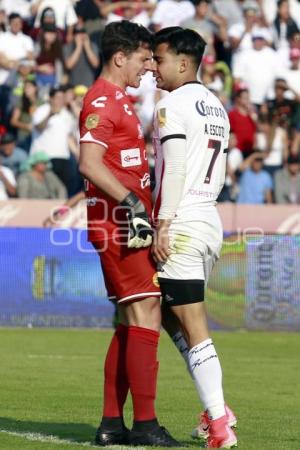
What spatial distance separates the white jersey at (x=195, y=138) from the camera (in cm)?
730

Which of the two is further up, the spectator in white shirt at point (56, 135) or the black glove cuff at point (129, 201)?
the black glove cuff at point (129, 201)

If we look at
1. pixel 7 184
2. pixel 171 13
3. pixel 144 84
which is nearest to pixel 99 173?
pixel 7 184

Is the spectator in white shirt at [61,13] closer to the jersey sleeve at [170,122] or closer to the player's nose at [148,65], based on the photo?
the player's nose at [148,65]

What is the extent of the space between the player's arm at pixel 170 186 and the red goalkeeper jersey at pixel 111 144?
0.26 metres

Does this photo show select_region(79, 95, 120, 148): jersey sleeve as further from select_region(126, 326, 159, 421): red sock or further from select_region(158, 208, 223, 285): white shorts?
select_region(126, 326, 159, 421): red sock

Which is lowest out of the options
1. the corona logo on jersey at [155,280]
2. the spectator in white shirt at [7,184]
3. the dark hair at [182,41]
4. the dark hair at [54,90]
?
the spectator in white shirt at [7,184]

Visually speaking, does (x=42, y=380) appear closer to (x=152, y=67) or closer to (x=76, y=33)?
(x=152, y=67)

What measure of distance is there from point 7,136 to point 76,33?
9.69 ft

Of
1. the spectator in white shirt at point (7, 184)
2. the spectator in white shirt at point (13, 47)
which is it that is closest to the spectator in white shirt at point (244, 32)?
the spectator in white shirt at point (13, 47)

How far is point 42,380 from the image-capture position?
451 inches

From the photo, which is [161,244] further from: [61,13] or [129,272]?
[61,13]

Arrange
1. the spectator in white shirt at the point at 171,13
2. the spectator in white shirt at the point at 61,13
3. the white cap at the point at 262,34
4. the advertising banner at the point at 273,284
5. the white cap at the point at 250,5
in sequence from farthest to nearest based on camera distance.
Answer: the white cap at the point at 250,5
the white cap at the point at 262,34
the spectator in white shirt at the point at 171,13
the spectator in white shirt at the point at 61,13
the advertising banner at the point at 273,284

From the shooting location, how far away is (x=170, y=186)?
23.8ft

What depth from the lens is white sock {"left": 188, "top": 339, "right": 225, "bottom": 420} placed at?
7.30 m
